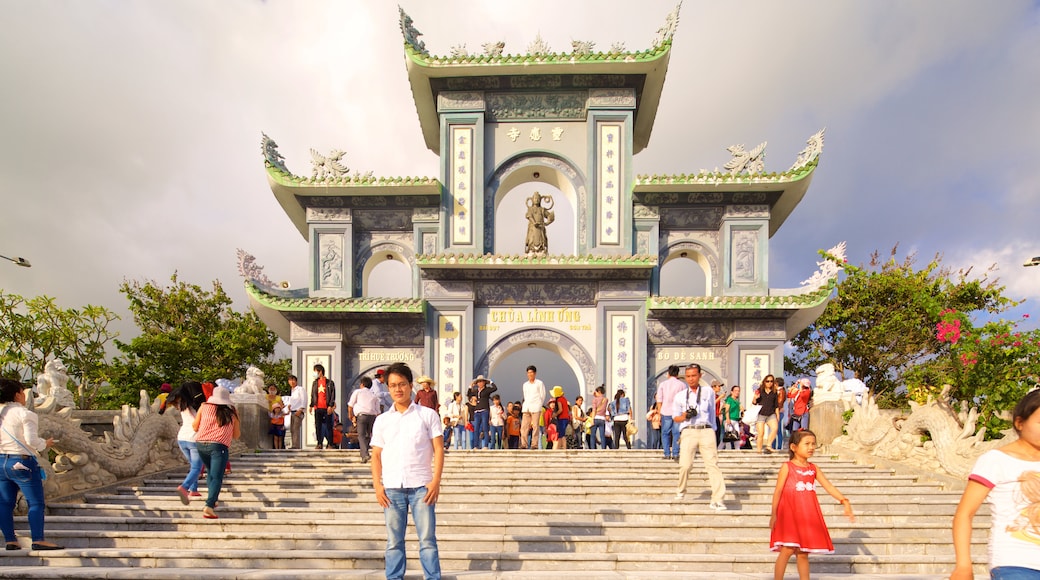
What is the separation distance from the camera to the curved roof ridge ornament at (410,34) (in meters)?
19.7

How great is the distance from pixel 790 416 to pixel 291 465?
941cm

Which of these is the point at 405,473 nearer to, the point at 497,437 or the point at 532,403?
the point at 532,403

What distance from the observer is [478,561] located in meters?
6.99

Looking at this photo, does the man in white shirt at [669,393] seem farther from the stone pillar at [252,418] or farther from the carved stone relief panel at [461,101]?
the carved stone relief panel at [461,101]

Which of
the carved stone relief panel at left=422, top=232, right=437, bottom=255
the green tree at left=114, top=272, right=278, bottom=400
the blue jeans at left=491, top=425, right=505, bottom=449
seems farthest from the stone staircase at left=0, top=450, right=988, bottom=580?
the green tree at left=114, top=272, right=278, bottom=400

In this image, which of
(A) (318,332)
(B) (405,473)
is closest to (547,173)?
(A) (318,332)

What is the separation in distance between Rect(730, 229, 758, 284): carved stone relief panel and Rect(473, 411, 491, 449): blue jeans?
876 centimetres

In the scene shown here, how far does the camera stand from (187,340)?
95.3 ft

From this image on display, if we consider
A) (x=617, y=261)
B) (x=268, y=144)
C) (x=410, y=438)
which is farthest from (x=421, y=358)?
(x=410, y=438)

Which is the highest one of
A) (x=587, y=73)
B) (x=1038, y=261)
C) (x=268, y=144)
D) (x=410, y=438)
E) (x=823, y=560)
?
(x=587, y=73)

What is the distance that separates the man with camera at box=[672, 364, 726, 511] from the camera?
8633mm

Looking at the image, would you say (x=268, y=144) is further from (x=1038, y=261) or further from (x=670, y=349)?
(x=1038, y=261)

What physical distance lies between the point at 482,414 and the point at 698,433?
6213mm

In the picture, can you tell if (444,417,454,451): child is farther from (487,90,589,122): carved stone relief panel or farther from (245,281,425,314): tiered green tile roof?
(487,90,589,122): carved stone relief panel
